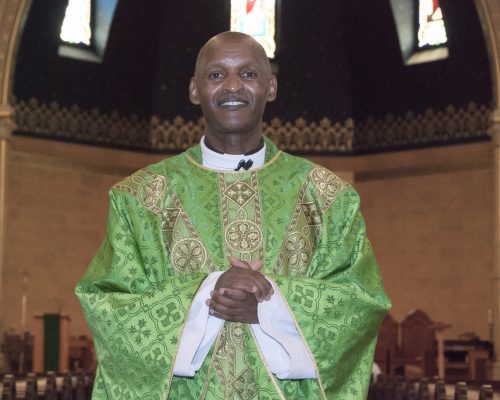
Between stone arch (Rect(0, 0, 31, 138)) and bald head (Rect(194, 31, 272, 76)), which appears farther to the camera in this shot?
stone arch (Rect(0, 0, 31, 138))

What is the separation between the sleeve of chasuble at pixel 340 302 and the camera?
3.58 m

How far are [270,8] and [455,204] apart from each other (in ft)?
15.8

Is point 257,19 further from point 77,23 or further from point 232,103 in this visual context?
point 232,103

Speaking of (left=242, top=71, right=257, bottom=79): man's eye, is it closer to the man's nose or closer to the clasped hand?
the man's nose

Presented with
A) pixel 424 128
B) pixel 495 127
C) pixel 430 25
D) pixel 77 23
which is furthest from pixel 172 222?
pixel 430 25

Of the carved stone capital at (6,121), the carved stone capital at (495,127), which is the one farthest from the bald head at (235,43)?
the carved stone capital at (495,127)

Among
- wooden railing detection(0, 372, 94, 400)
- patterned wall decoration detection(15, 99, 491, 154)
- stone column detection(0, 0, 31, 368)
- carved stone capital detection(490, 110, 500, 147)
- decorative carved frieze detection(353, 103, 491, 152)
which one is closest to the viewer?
wooden railing detection(0, 372, 94, 400)

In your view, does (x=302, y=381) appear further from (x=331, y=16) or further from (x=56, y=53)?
(x=331, y=16)

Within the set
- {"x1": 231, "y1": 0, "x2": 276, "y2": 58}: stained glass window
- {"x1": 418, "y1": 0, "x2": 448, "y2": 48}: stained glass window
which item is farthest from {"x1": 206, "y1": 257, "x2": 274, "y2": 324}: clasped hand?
{"x1": 231, "y1": 0, "x2": 276, "y2": 58}: stained glass window

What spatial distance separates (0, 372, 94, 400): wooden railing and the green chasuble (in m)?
4.28

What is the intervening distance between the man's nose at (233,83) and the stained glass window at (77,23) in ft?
54.2

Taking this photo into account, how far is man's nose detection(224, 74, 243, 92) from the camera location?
3.71 metres

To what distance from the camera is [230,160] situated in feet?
12.9

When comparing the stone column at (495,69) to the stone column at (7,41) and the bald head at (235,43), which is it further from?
the bald head at (235,43)
